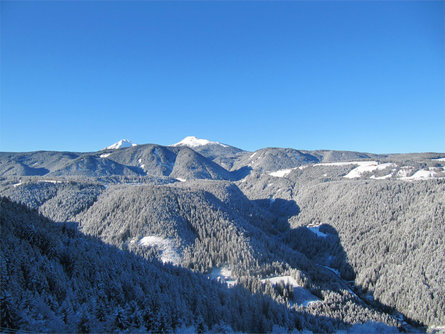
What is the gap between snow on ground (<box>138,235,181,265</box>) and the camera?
3656 inches

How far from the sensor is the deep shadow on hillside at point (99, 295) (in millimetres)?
24703

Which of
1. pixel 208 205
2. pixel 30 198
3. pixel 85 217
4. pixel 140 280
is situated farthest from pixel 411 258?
pixel 30 198

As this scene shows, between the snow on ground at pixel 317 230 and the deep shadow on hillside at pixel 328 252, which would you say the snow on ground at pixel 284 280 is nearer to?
the deep shadow on hillside at pixel 328 252

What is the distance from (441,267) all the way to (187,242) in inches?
4366

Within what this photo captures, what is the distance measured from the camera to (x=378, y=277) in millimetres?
112812

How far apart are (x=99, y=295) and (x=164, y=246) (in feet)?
220

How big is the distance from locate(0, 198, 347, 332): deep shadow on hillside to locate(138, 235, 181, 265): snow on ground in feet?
106

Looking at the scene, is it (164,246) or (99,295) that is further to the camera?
(164,246)

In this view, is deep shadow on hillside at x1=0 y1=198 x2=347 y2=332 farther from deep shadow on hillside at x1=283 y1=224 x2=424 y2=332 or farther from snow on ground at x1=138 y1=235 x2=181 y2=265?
deep shadow on hillside at x1=283 y1=224 x2=424 y2=332

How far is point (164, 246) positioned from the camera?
99.5m

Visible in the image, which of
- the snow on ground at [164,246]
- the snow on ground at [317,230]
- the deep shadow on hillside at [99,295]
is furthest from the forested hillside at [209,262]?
the snow on ground at [317,230]

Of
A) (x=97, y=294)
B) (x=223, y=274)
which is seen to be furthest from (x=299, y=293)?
(x=97, y=294)

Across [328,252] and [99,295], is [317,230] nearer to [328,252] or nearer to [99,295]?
[328,252]

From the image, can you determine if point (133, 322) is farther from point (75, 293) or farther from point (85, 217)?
point (85, 217)
